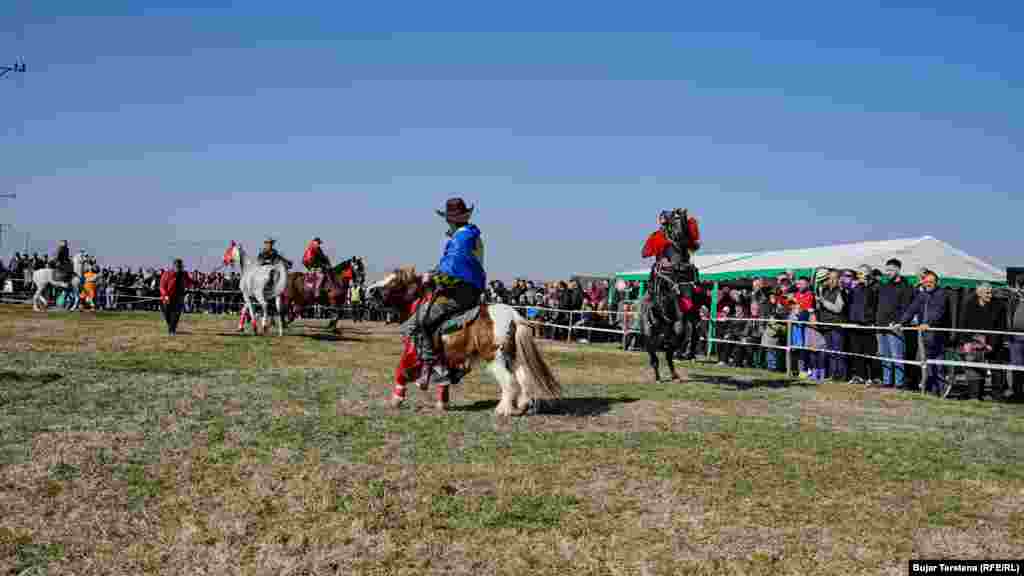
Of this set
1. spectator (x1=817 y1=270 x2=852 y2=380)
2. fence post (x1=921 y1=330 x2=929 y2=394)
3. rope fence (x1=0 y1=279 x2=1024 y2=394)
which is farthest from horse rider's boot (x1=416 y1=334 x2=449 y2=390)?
spectator (x1=817 y1=270 x2=852 y2=380)

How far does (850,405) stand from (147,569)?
8296 mm

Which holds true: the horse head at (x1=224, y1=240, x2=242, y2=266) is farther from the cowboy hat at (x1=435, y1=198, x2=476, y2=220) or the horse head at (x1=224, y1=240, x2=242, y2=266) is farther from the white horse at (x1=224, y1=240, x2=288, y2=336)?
the cowboy hat at (x1=435, y1=198, x2=476, y2=220)

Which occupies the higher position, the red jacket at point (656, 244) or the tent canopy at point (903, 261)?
the tent canopy at point (903, 261)

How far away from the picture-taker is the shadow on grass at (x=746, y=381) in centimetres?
1127

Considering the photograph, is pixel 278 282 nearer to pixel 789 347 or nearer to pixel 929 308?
pixel 789 347

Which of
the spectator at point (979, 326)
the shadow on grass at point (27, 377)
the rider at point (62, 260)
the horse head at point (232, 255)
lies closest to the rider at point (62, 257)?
the rider at point (62, 260)

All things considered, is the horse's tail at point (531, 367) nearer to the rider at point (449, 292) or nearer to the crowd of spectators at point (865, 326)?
the rider at point (449, 292)

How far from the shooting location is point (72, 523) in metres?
4.32

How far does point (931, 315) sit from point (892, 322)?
0.73 meters

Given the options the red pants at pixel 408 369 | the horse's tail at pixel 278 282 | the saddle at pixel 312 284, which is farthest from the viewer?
the saddle at pixel 312 284

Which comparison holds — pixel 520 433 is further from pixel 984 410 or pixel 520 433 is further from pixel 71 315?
pixel 71 315

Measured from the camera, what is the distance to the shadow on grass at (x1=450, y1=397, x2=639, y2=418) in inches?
311

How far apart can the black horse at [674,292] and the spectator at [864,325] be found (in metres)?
4.16

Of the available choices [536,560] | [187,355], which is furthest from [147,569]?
[187,355]
